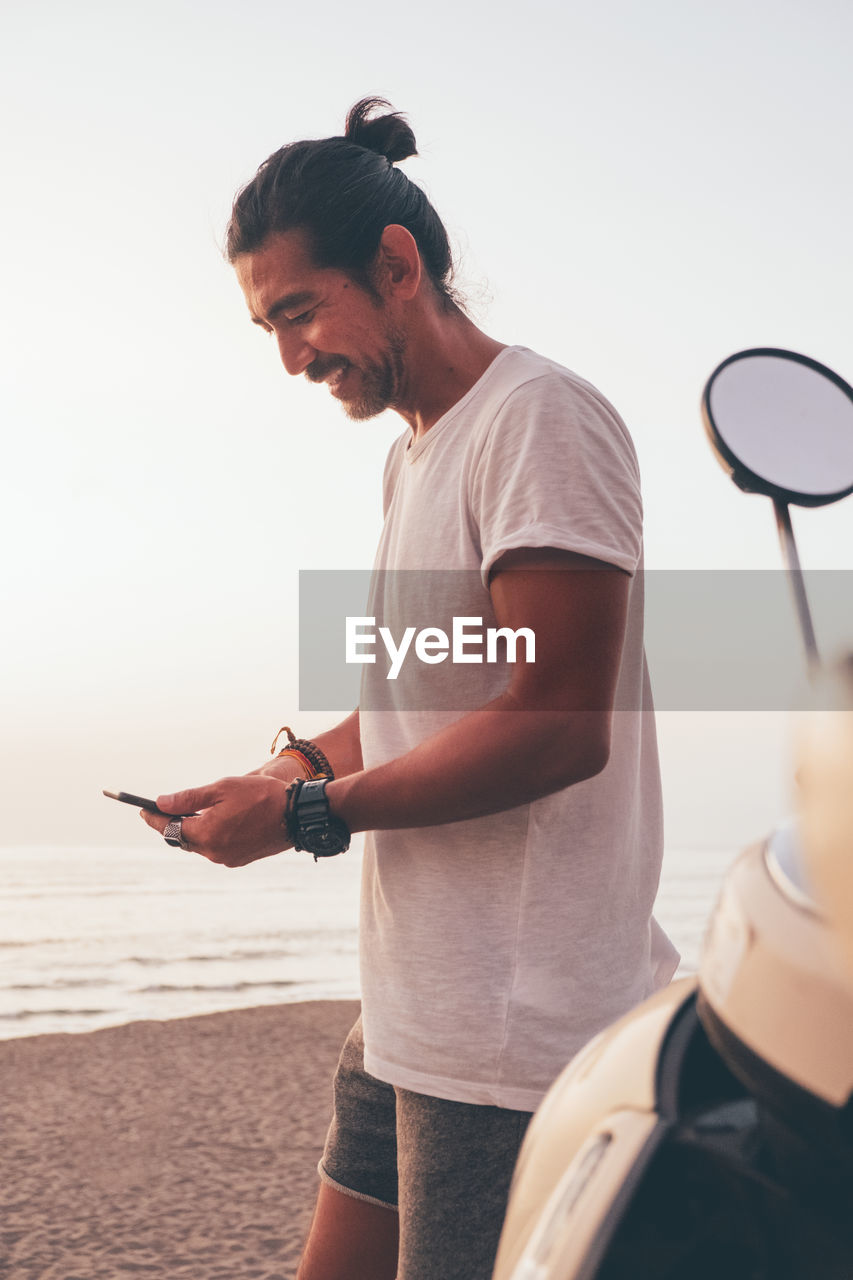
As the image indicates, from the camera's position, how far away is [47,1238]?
145 inches

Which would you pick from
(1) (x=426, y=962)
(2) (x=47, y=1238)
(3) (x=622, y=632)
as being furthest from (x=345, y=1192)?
(2) (x=47, y=1238)

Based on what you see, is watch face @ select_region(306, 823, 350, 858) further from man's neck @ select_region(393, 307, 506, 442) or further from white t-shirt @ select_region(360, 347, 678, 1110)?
man's neck @ select_region(393, 307, 506, 442)

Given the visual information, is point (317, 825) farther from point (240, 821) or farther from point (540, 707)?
point (540, 707)

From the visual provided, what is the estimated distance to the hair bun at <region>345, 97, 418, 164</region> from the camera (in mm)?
2229

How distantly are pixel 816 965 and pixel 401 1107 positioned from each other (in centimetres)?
115

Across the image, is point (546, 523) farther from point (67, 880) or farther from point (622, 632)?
point (67, 880)

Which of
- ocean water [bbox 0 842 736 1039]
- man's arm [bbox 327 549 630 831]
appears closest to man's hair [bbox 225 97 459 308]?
man's arm [bbox 327 549 630 831]

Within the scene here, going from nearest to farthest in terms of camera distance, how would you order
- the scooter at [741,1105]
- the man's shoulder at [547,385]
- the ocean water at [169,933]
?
the scooter at [741,1105] < the man's shoulder at [547,385] < the ocean water at [169,933]

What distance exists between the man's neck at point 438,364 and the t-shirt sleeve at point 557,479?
26 centimetres

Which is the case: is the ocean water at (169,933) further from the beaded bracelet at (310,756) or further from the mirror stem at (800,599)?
the mirror stem at (800,599)

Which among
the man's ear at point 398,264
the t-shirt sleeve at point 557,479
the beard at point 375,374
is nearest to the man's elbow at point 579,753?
the t-shirt sleeve at point 557,479

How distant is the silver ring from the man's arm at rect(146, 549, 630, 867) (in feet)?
1.28

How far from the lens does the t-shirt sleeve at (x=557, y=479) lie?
150 cm

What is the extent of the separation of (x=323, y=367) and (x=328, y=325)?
75 mm
